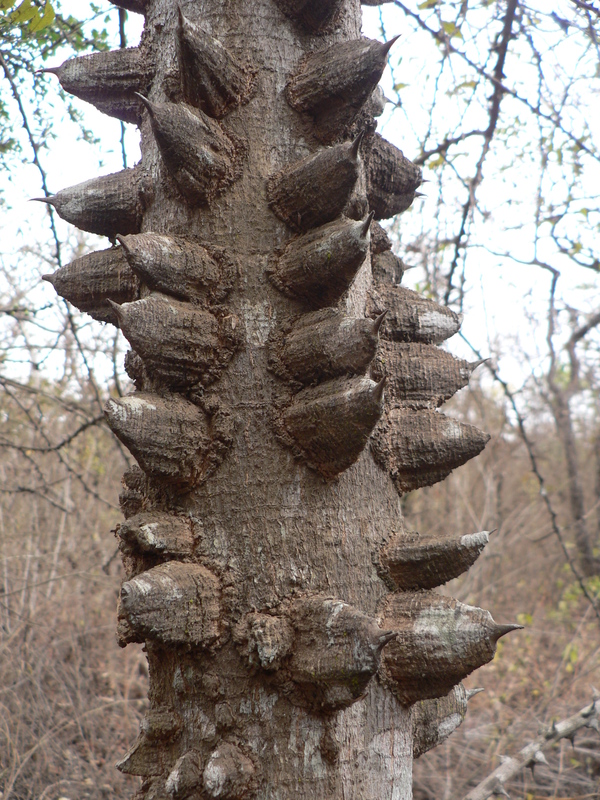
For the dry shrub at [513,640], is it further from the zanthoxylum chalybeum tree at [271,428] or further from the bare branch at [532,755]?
the zanthoxylum chalybeum tree at [271,428]

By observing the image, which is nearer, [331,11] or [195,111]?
[195,111]

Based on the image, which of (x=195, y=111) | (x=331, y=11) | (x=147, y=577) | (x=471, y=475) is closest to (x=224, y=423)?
(x=147, y=577)

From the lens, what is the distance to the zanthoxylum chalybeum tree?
114cm

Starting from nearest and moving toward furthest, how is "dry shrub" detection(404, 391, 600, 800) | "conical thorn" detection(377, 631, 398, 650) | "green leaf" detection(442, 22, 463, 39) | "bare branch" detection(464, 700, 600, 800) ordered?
"conical thorn" detection(377, 631, 398, 650) < "bare branch" detection(464, 700, 600, 800) < "green leaf" detection(442, 22, 463, 39) < "dry shrub" detection(404, 391, 600, 800)

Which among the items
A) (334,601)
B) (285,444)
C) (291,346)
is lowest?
(334,601)

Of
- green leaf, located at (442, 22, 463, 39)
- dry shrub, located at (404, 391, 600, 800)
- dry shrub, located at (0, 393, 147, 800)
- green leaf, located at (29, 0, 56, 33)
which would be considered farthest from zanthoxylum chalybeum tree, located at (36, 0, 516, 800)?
dry shrub, located at (404, 391, 600, 800)

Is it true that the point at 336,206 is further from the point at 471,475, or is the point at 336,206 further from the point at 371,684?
the point at 471,475

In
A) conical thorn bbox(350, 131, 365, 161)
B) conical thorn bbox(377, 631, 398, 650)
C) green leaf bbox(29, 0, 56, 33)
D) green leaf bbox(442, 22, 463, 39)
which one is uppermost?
green leaf bbox(442, 22, 463, 39)

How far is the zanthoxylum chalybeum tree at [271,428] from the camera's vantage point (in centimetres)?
114

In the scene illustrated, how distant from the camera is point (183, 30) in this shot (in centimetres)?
130

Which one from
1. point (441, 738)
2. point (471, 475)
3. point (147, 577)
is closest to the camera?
point (147, 577)

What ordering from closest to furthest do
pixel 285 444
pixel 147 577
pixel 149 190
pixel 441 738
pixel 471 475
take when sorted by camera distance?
Answer: 1. pixel 147 577
2. pixel 285 444
3. pixel 441 738
4. pixel 149 190
5. pixel 471 475

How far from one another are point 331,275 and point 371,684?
794 millimetres

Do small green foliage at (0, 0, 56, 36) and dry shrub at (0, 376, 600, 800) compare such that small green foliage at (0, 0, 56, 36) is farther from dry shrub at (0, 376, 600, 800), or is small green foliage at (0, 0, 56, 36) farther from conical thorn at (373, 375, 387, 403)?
dry shrub at (0, 376, 600, 800)
